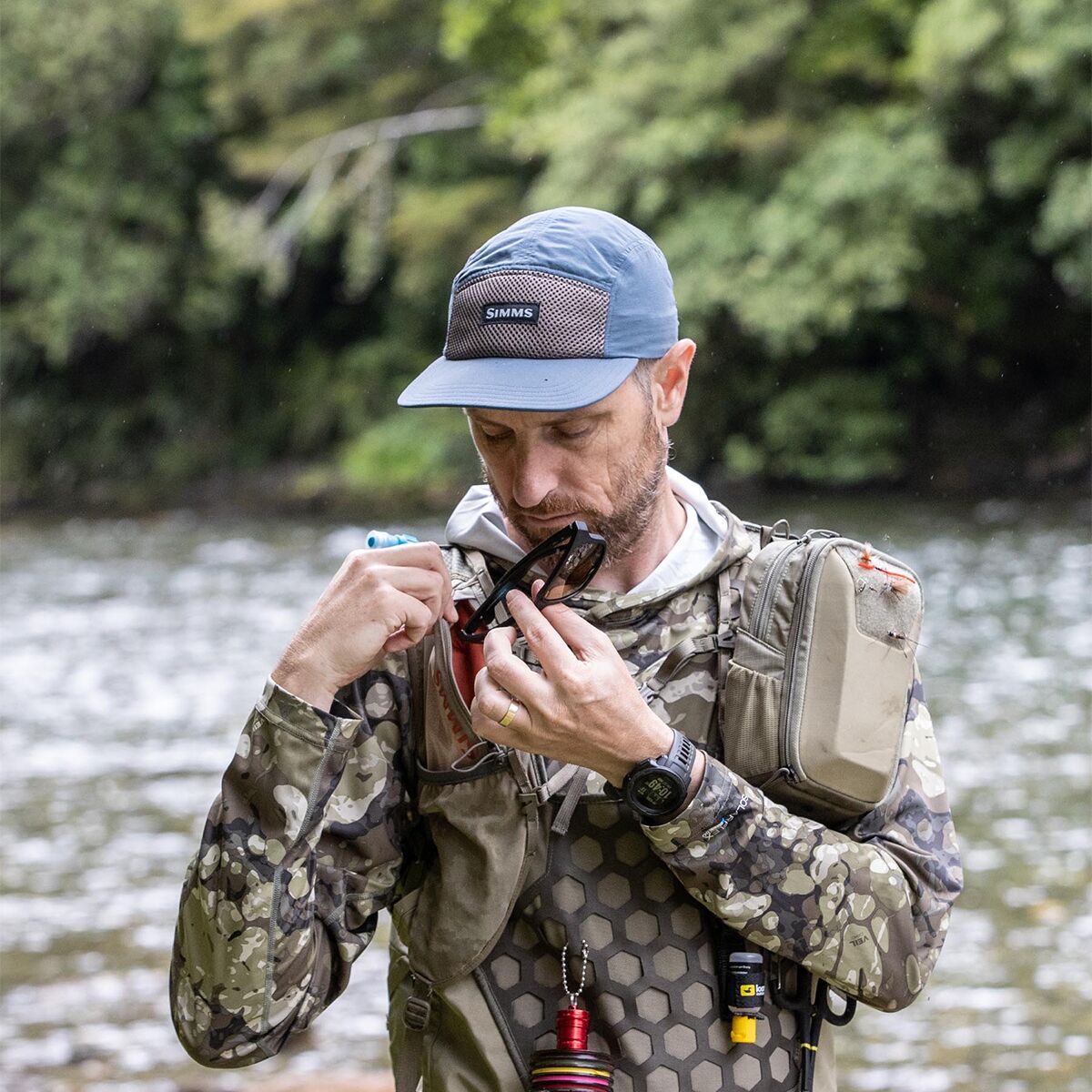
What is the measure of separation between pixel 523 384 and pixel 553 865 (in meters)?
0.59

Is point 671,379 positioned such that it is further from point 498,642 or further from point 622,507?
point 498,642

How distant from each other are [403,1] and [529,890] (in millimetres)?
30327

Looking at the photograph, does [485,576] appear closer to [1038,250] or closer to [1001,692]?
[1001,692]

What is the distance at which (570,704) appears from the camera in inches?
71.4

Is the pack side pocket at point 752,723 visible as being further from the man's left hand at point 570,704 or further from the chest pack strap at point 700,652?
the man's left hand at point 570,704

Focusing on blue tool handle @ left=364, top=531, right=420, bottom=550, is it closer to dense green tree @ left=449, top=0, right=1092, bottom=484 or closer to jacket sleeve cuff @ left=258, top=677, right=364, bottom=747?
jacket sleeve cuff @ left=258, top=677, right=364, bottom=747

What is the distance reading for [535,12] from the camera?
25969 mm

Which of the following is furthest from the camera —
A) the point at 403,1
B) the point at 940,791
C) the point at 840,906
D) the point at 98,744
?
the point at 403,1

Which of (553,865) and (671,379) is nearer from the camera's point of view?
(553,865)

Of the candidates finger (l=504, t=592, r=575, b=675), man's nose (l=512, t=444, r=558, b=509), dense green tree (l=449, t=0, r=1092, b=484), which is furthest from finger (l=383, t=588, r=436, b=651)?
dense green tree (l=449, t=0, r=1092, b=484)

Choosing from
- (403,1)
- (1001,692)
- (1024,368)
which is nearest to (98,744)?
(1001,692)

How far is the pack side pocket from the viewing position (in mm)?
1961

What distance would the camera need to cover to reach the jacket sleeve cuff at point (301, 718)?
1907mm

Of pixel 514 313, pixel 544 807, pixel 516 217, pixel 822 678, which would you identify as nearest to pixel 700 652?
pixel 822 678
